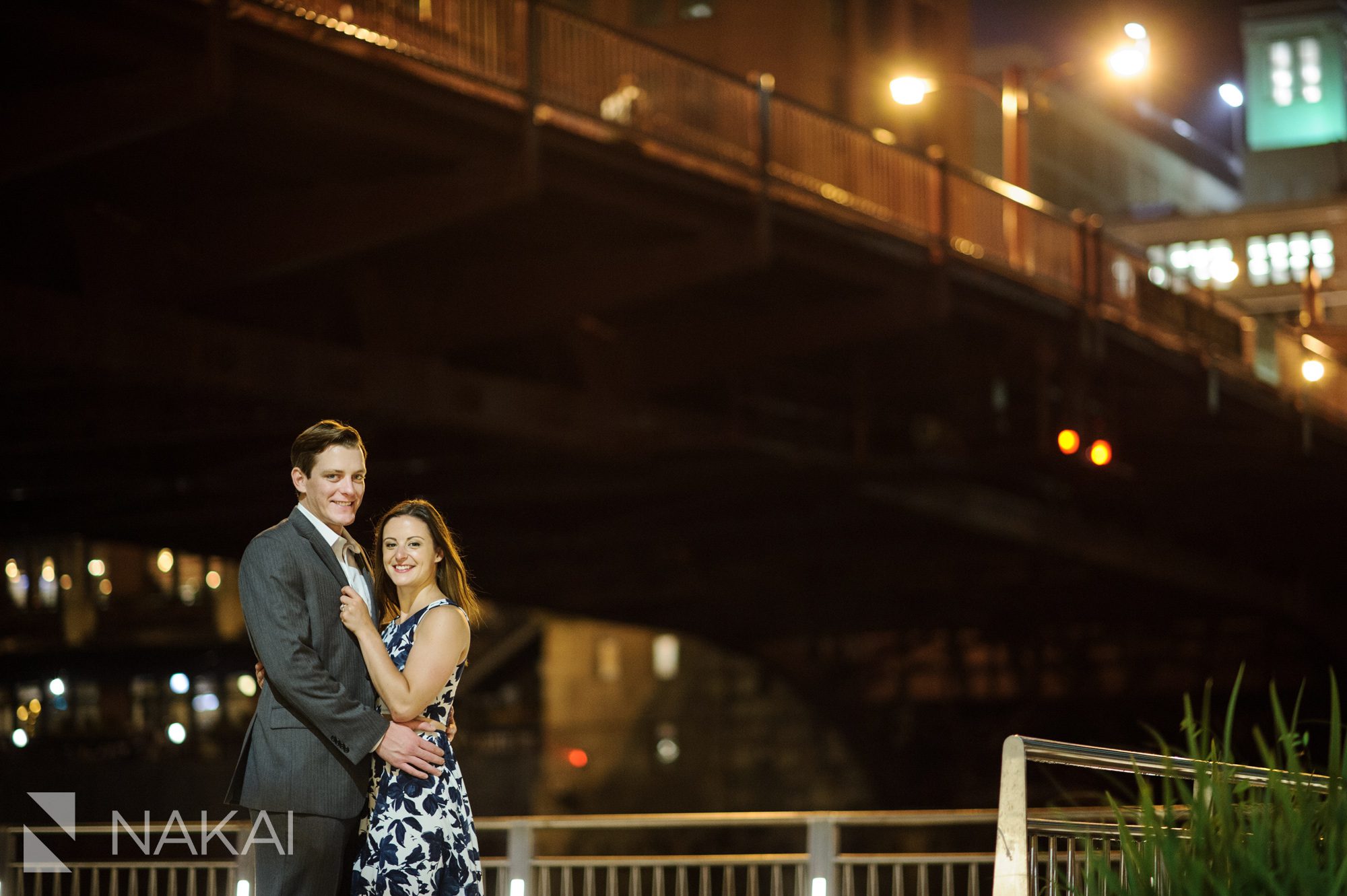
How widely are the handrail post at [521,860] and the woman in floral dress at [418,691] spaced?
237 inches

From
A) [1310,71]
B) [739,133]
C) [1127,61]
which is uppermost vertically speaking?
[1310,71]

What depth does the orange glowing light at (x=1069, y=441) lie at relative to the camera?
20.3 metres

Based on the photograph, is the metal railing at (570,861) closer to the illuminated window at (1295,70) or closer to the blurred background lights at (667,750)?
the blurred background lights at (667,750)

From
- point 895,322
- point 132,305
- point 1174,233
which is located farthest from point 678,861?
point 1174,233

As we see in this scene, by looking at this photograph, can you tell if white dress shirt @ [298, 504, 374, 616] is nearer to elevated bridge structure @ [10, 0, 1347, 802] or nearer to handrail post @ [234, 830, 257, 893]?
handrail post @ [234, 830, 257, 893]

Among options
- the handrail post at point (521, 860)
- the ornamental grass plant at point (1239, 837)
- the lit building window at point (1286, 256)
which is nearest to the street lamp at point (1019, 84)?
the handrail post at point (521, 860)

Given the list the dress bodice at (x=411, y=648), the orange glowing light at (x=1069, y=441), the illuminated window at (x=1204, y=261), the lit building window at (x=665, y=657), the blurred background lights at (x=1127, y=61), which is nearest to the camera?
the dress bodice at (x=411, y=648)

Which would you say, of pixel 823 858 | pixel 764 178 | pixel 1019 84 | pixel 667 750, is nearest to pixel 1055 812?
pixel 823 858

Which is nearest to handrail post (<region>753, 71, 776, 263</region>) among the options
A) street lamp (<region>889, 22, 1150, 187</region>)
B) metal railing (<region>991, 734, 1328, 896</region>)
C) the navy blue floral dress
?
street lamp (<region>889, 22, 1150, 187</region>)

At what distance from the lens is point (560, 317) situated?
18609 millimetres

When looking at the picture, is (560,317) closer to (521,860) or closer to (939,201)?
(939,201)

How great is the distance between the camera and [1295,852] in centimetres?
512

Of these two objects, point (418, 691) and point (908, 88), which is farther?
point (908, 88)

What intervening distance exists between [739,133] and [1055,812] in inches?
519
